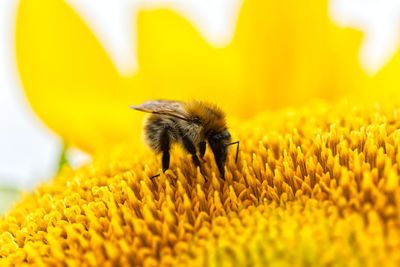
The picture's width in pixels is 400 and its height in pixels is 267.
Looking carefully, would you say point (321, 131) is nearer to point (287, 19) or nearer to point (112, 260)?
point (112, 260)

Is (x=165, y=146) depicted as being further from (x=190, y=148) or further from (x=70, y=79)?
(x=70, y=79)

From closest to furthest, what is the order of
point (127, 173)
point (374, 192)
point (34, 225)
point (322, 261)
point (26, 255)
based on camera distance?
point (322, 261), point (374, 192), point (26, 255), point (34, 225), point (127, 173)

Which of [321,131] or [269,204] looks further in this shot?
[321,131]

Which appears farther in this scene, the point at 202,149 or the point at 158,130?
the point at 158,130

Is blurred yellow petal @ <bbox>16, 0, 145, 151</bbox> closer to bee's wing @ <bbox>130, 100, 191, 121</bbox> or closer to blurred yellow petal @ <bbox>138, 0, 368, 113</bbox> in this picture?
blurred yellow petal @ <bbox>138, 0, 368, 113</bbox>

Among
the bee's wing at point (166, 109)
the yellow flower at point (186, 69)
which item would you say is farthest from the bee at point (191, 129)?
the yellow flower at point (186, 69)

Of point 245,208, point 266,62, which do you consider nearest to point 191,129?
point 245,208

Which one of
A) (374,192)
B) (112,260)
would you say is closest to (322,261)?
(374,192)

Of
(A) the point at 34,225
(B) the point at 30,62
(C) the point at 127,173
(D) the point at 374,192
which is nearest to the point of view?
(D) the point at 374,192
